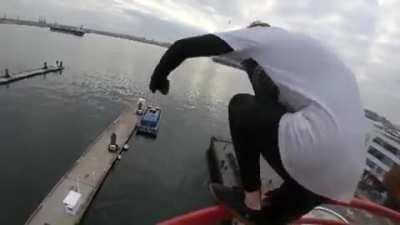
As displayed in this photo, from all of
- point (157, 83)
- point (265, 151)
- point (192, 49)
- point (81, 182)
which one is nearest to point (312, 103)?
point (265, 151)

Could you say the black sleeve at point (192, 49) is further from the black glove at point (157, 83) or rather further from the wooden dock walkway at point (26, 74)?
the wooden dock walkway at point (26, 74)

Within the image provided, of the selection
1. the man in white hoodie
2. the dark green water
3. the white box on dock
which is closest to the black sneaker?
the man in white hoodie

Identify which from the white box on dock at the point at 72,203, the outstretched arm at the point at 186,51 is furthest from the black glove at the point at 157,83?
the white box on dock at the point at 72,203

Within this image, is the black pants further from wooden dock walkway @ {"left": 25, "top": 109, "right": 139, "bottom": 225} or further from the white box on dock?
the white box on dock

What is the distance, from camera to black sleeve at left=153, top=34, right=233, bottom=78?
180cm

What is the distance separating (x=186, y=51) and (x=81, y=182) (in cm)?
2580

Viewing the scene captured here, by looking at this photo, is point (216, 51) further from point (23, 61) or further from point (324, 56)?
point (23, 61)

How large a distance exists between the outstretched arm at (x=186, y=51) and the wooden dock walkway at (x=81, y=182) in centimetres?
2013

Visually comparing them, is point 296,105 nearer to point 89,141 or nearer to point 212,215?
point 212,215

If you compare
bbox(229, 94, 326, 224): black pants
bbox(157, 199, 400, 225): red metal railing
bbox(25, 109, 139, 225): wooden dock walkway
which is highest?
bbox(229, 94, 326, 224): black pants

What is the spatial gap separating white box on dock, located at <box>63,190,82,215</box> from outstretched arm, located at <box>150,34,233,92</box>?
2108 cm

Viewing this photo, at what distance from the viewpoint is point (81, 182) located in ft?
84.9

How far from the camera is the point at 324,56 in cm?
187

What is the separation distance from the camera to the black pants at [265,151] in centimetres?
199
